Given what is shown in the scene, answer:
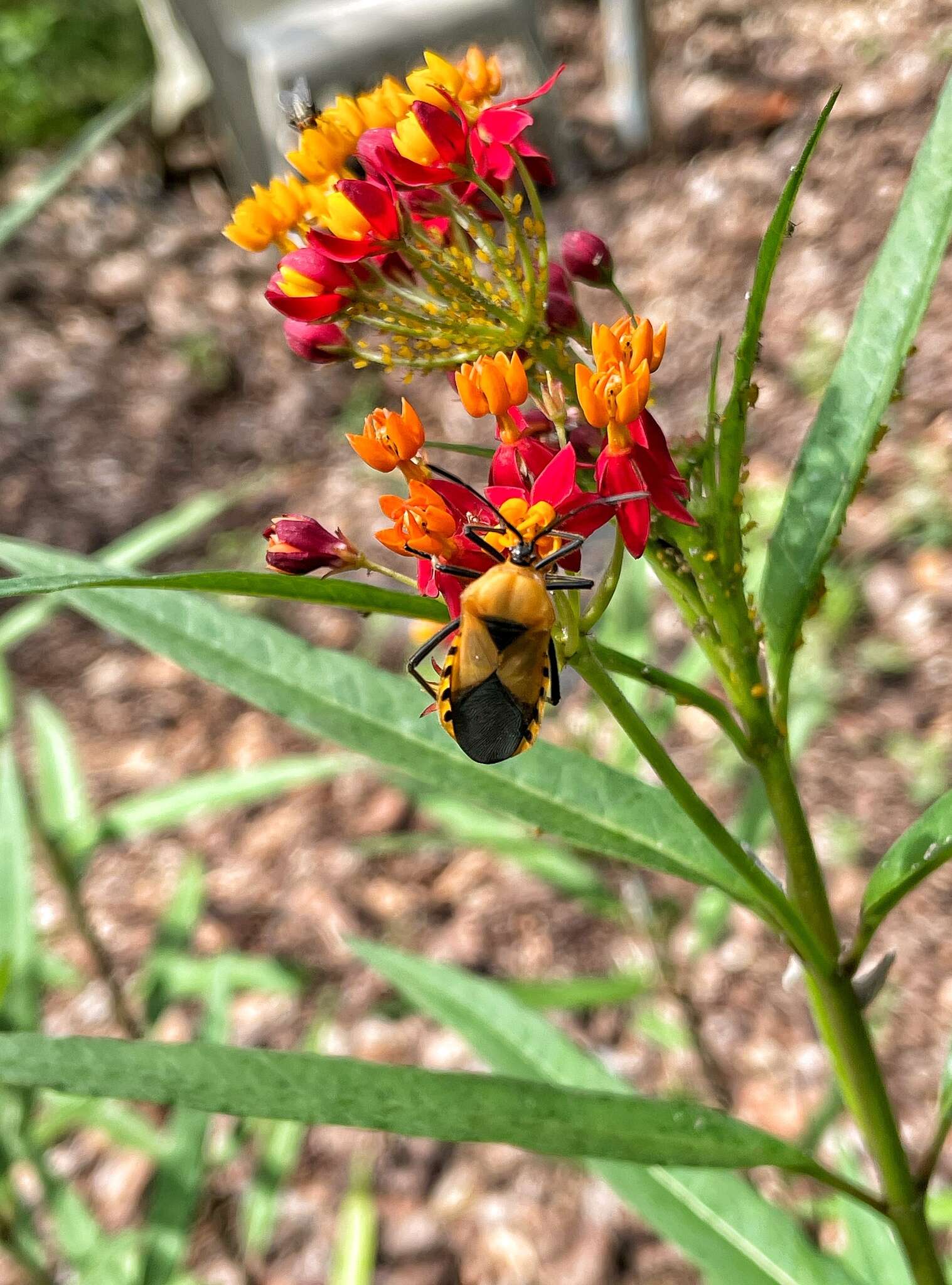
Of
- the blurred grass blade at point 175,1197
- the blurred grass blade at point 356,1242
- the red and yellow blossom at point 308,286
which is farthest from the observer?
the blurred grass blade at point 356,1242

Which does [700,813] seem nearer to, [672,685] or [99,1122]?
[672,685]

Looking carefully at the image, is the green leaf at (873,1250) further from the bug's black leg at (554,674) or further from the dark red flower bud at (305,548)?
the dark red flower bud at (305,548)

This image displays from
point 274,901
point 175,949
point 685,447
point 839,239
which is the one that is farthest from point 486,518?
point 839,239

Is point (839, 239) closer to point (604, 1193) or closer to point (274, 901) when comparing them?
point (274, 901)

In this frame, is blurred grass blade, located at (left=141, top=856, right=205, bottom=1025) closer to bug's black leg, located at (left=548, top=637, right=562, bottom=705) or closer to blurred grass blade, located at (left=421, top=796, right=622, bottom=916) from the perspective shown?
blurred grass blade, located at (left=421, top=796, right=622, bottom=916)

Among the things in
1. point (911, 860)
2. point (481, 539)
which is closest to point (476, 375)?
point (481, 539)

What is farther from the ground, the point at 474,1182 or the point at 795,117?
the point at 795,117

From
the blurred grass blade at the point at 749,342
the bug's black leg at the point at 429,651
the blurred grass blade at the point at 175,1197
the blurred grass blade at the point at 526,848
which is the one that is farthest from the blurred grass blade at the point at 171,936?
the blurred grass blade at the point at 749,342

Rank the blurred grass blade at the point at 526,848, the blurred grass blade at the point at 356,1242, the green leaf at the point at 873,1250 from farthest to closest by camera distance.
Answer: the blurred grass blade at the point at 526,848
the blurred grass blade at the point at 356,1242
the green leaf at the point at 873,1250
